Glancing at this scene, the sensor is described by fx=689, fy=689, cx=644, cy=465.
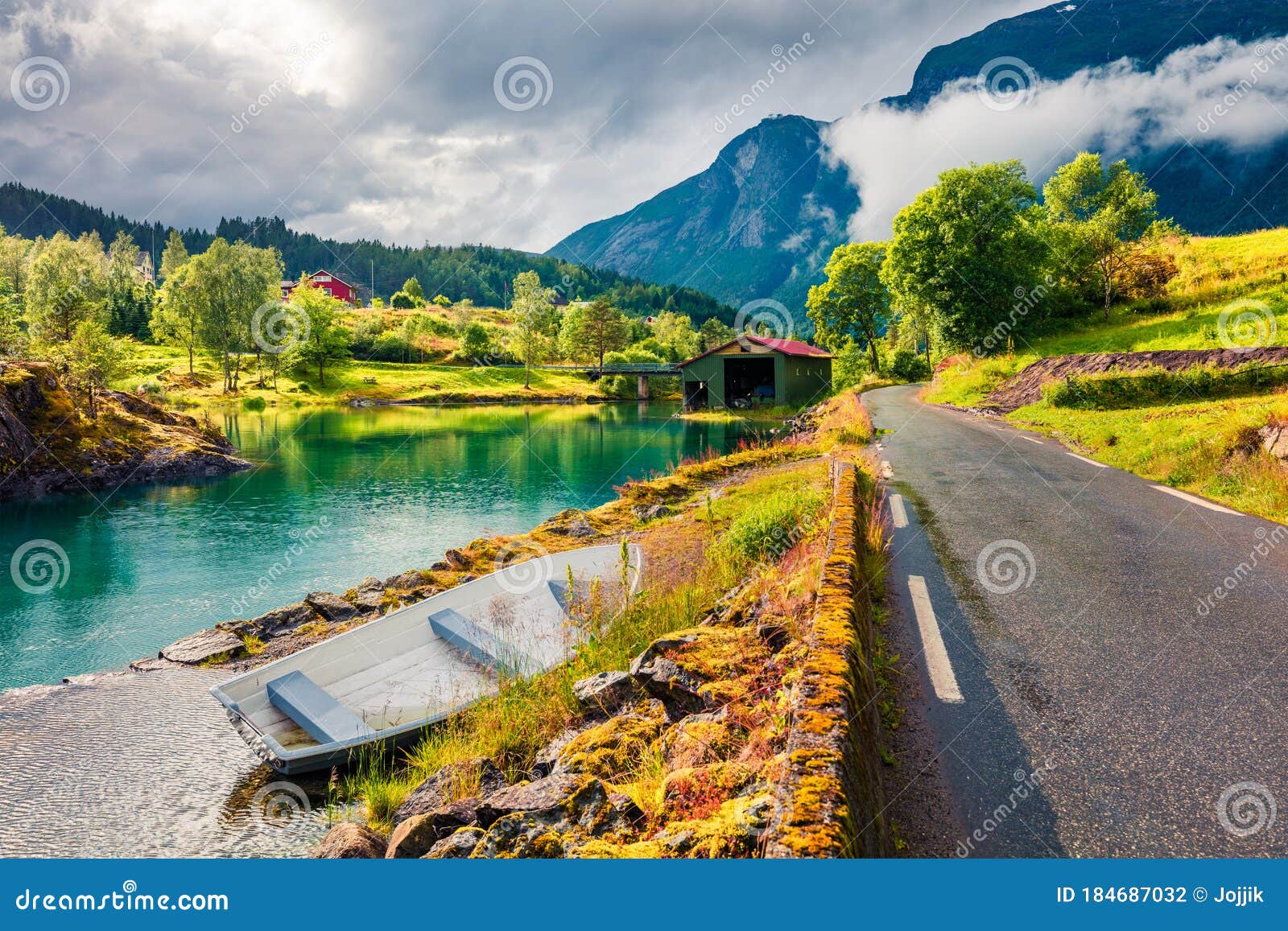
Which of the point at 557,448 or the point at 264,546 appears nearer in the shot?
the point at 264,546

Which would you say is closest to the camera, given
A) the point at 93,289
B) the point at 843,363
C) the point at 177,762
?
the point at 177,762

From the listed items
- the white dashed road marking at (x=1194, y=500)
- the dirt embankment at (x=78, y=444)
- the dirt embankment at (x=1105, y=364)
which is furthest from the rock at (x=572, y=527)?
the dirt embankment at (x=78, y=444)

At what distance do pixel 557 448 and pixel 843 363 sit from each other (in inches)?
1295

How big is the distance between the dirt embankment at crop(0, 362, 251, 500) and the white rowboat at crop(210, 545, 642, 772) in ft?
103

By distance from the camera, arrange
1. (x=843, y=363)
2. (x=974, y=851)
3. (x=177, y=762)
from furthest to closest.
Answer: (x=843, y=363)
(x=177, y=762)
(x=974, y=851)

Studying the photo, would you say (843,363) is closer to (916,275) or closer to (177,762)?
(916,275)

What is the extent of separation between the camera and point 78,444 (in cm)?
3528

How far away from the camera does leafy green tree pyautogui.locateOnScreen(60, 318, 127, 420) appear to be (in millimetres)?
37906

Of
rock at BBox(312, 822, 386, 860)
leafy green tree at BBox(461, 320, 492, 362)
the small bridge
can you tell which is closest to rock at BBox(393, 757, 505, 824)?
rock at BBox(312, 822, 386, 860)

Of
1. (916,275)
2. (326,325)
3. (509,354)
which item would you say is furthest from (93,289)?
(916,275)

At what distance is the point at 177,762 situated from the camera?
30.5ft

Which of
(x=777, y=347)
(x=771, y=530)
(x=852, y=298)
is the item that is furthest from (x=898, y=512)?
(x=852, y=298)

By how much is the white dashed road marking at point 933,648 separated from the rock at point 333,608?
466 inches

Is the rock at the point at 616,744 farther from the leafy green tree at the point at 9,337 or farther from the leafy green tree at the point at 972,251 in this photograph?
the leafy green tree at the point at 9,337
